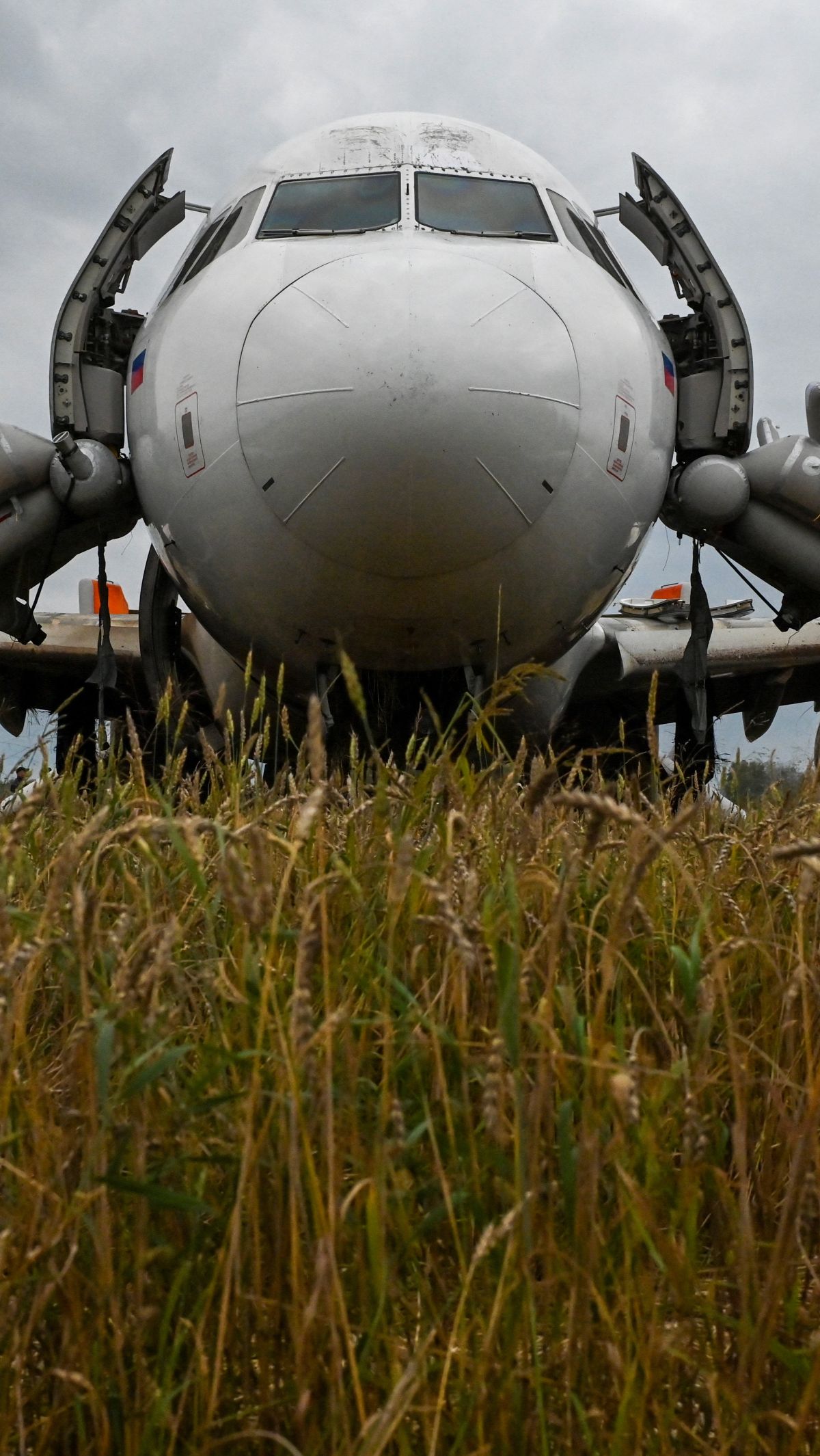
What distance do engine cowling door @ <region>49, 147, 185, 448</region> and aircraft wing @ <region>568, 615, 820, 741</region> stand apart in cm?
303

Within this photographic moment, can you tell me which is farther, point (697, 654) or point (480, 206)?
point (697, 654)

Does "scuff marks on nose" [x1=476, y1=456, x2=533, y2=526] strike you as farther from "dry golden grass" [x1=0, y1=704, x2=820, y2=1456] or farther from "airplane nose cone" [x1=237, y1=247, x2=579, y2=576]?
"dry golden grass" [x1=0, y1=704, x2=820, y2=1456]

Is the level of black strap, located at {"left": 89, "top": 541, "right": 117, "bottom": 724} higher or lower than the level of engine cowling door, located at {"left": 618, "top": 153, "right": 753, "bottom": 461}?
lower

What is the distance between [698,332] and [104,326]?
305 cm

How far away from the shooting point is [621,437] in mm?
5070

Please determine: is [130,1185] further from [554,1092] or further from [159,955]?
[554,1092]

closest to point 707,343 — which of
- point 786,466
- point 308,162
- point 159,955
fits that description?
point 786,466

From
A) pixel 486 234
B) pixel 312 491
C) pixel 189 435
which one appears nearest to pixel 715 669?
pixel 486 234

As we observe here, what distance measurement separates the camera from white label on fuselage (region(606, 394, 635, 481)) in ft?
16.4

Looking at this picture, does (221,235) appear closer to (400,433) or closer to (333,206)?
(333,206)

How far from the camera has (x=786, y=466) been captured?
248 inches

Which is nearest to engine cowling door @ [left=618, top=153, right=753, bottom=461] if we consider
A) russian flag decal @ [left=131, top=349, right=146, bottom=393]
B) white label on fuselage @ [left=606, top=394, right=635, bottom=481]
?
white label on fuselage @ [left=606, top=394, right=635, bottom=481]

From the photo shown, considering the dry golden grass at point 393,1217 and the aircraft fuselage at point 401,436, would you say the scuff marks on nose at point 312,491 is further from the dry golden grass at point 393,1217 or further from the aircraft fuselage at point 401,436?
the dry golden grass at point 393,1217

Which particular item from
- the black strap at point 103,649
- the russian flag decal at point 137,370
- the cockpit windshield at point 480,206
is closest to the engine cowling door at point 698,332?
the cockpit windshield at point 480,206
